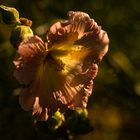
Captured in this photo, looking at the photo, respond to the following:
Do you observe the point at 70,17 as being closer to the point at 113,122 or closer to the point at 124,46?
the point at 124,46

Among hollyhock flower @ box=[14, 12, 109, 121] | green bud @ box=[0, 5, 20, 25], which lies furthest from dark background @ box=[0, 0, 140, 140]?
green bud @ box=[0, 5, 20, 25]

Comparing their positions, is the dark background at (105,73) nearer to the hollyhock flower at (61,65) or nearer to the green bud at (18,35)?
the hollyhock flower at (61,65)

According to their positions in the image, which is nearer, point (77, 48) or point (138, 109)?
point (77, 48)

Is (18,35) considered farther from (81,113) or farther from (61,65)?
(81,113)

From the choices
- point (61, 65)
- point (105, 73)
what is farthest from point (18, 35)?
point (105, 73)

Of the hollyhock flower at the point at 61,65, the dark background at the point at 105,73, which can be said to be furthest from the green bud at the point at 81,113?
the dark background at the point at 105,73

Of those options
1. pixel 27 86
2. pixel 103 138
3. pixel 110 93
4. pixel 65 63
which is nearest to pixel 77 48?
pixel 65 63

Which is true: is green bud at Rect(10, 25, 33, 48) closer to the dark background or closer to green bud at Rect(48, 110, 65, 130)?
green bud at Rect(48, 110, 65, 130)

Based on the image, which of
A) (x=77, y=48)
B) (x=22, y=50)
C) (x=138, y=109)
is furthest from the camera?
(x=138, y=109)
